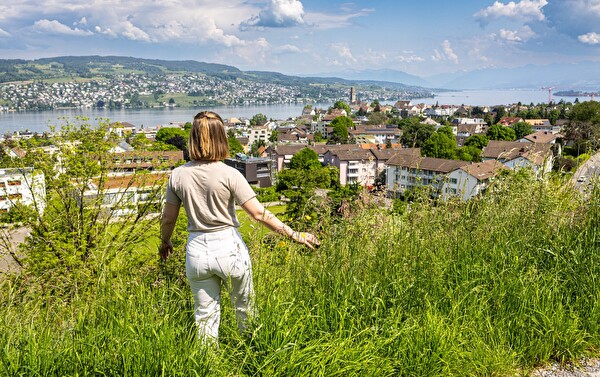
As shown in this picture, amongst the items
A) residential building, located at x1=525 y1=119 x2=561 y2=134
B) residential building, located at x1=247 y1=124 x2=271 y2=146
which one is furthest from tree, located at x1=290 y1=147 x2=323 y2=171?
residential building, located at x1=525 y1=119 x2=561 y2=134

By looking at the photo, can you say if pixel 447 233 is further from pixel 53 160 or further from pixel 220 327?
pixel 53 160

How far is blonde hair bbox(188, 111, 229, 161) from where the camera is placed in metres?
2.21

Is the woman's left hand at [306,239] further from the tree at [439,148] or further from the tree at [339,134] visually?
the tree at [339,134]

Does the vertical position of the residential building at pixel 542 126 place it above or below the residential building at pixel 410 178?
below

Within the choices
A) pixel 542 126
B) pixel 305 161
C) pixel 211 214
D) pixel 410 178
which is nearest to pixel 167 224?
pixel 211 214

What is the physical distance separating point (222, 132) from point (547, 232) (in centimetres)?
246

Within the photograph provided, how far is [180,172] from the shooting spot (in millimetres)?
2246

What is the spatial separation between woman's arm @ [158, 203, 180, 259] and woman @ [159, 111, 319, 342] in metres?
0.11

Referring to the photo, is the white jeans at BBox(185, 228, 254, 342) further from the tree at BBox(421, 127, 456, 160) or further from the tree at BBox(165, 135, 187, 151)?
the tree at BBox(165, 135, 187, 151)

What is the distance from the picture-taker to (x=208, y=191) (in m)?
2.21

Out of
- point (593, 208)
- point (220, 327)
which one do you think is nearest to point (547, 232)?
point (593, 208)

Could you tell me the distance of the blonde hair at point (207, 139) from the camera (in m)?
2.21

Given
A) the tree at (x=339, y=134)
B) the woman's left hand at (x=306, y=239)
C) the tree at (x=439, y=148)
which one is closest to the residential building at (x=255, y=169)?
the tree at (x=439, y=148)

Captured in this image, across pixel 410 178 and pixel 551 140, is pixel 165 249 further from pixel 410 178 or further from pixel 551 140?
pixel 551 140
